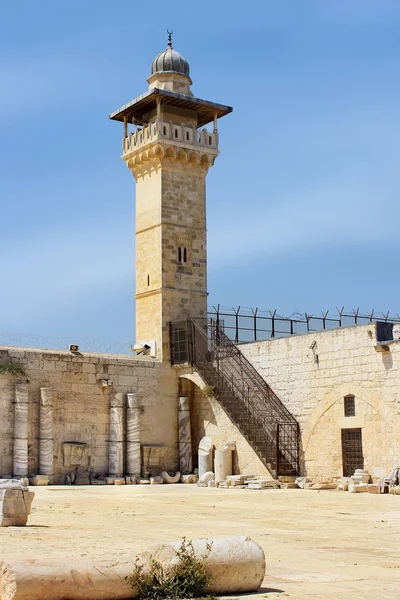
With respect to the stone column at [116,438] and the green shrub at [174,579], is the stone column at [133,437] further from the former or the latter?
the green shrub at [174,579]

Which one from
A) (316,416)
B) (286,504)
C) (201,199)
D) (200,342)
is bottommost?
(286,504)

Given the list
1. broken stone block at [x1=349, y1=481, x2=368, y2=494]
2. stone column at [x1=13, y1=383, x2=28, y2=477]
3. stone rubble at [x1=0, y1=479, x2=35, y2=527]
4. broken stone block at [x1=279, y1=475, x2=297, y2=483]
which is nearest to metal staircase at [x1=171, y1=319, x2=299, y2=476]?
broken stone block at [x1=279, y1=475, x2=297, y2=483]

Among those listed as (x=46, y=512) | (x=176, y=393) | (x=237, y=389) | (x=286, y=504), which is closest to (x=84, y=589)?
(x=46, y=512)

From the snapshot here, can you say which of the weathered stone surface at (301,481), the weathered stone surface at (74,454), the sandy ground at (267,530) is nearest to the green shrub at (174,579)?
the sandy ground at (267,530)

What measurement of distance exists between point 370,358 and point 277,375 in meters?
3.44

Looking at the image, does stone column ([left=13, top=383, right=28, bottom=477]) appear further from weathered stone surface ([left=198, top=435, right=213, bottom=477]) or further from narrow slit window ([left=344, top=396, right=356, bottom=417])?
narrow slit window ([left=344, top=396, right=356, bottom=417])

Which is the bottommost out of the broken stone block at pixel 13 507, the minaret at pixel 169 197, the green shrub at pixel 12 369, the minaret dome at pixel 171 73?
the broken stone block at pixel 13 507

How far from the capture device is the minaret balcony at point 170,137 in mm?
27547

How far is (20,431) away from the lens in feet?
77.0

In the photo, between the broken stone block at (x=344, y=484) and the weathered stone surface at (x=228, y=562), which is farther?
the broken stone block at (x=344, y=484)

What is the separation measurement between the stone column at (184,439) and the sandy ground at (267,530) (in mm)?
7243

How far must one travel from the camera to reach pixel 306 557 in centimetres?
818

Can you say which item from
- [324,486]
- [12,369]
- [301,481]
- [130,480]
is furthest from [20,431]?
[324,486]

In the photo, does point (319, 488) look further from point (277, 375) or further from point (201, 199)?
point (201, 199)
